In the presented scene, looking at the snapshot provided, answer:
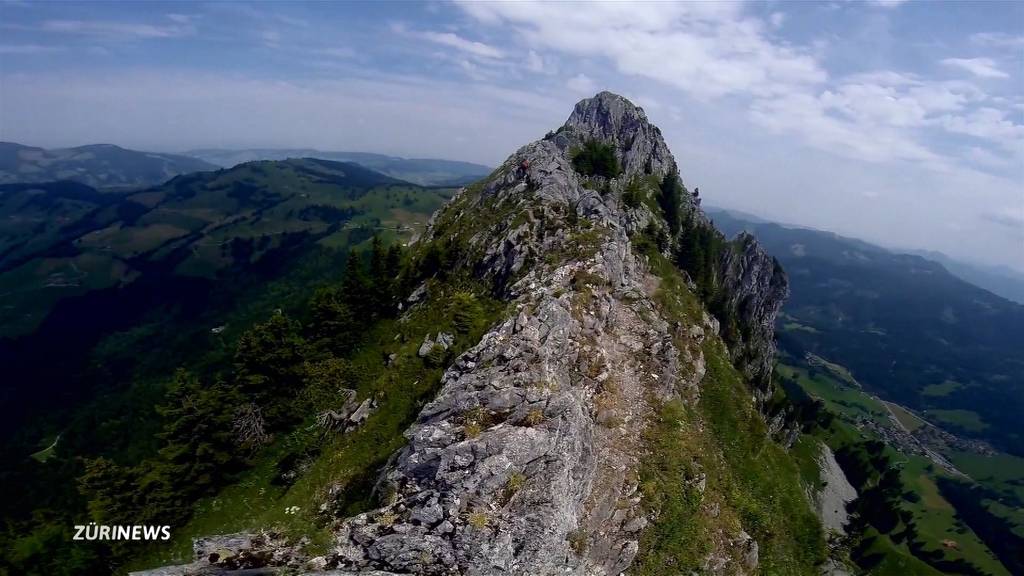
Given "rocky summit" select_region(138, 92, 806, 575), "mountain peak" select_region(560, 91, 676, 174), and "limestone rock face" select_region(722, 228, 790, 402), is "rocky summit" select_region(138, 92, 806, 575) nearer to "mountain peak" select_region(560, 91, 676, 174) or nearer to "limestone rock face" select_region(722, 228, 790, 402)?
"limestone rock face" select_region(722, 228, 790, 402)

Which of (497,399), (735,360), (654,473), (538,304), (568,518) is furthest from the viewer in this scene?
(735,360)

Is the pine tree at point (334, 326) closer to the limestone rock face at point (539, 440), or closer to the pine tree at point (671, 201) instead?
the limestone rock face at point (539, 440)

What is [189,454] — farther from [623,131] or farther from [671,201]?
[623,131]

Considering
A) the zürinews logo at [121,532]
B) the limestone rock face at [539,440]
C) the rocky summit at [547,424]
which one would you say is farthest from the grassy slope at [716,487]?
the zürinews logo at [121,532]

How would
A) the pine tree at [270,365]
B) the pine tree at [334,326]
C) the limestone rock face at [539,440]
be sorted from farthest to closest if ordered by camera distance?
the pine tree at [334,326] < the pine tree at [270,365] < the limestone rock face at [539,440]

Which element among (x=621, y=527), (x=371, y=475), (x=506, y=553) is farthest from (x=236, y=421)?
(x=621, y=527)

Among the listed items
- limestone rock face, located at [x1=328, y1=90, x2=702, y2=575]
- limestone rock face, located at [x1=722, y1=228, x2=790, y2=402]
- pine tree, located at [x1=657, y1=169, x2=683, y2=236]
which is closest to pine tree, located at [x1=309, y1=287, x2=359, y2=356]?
limestone rock face, located at [x1=328, y1=90, x2=702, y2=575]

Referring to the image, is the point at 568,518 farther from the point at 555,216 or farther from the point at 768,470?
the point at 555,216
